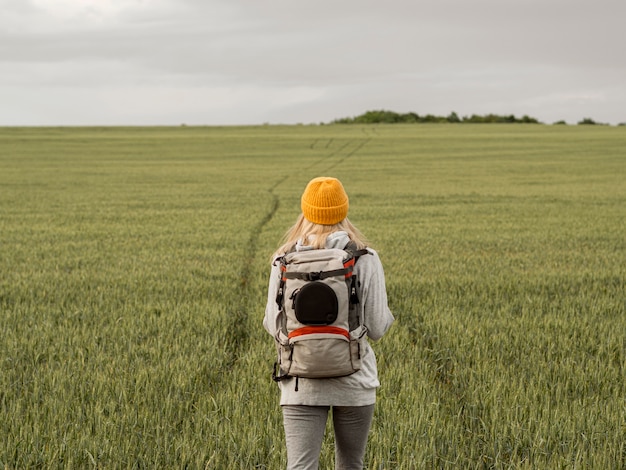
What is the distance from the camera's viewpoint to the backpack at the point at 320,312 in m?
3.11

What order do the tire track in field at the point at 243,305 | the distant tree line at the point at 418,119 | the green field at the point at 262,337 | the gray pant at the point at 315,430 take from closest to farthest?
the gray pant at the point at 315,430
the green field at the point at 262,337
the tire track in field at the point at 243,305
the distant tree line at the point at 418,119

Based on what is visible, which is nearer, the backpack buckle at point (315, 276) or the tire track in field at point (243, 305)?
the backpack buckle at point (315, 276)

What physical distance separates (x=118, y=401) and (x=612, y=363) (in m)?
4.54

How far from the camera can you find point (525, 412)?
17.0 ft

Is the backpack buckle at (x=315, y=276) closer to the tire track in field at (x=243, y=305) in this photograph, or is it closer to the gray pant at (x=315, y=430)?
the gray pant at (x=315, y=430)

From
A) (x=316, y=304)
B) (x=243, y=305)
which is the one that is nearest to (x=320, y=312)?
(x=316, y=304)

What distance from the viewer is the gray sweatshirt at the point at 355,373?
3279mm

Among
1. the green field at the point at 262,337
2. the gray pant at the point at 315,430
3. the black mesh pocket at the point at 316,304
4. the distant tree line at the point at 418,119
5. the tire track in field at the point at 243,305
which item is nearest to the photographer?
the black mesh pocket at the point at 316,304

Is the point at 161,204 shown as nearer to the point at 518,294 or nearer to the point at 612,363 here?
the point at 518,294

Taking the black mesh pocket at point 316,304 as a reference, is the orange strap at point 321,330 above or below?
below

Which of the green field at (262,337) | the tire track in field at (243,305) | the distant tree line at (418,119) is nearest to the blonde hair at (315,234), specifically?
the green field at (262,337)

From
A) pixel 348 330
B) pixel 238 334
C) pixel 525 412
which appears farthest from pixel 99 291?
pixel 348 330

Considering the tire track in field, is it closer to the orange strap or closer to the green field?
the green field

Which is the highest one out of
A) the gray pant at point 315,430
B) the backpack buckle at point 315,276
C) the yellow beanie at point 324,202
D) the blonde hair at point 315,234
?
the yellow beanie at point 324,202
